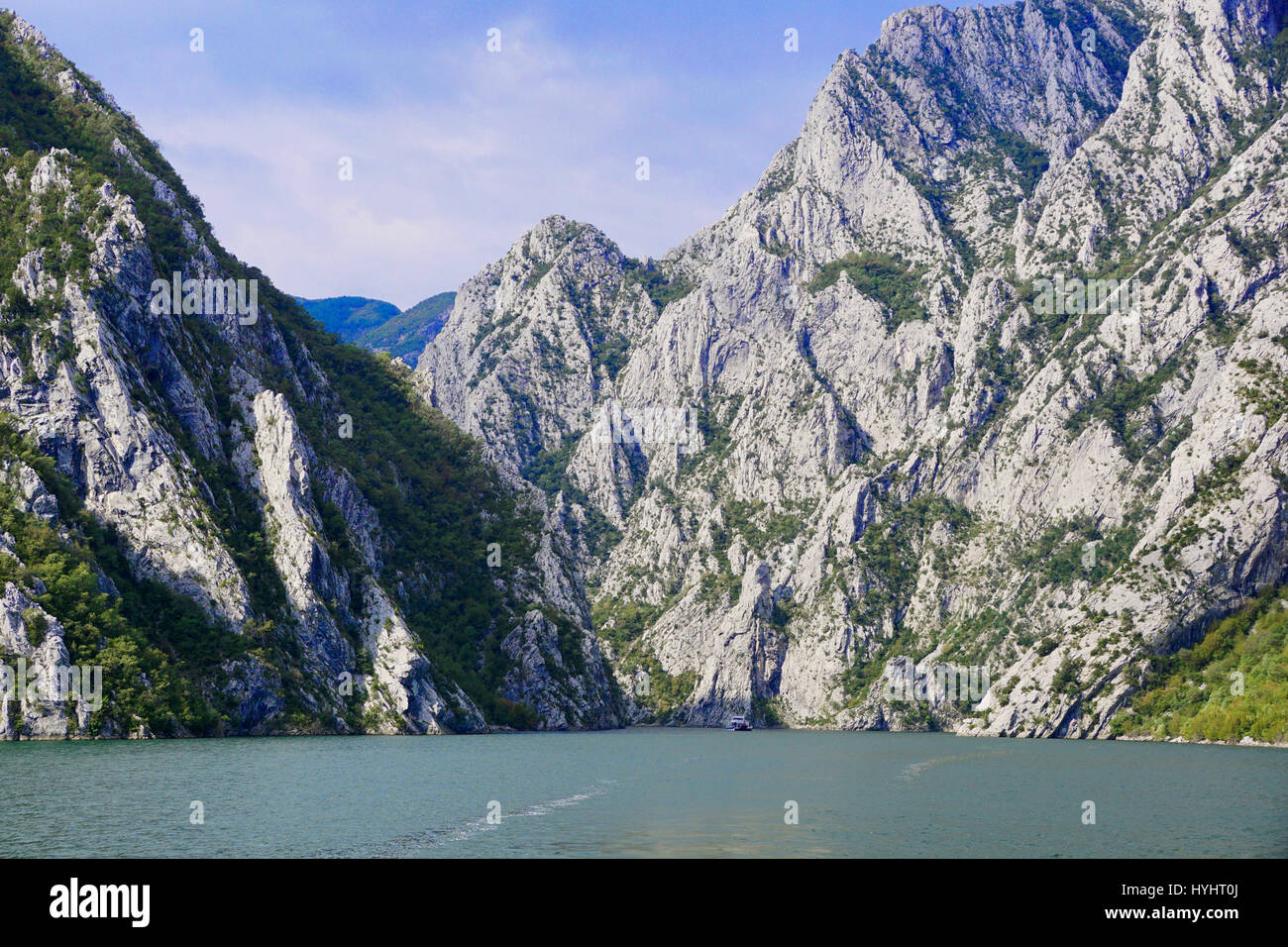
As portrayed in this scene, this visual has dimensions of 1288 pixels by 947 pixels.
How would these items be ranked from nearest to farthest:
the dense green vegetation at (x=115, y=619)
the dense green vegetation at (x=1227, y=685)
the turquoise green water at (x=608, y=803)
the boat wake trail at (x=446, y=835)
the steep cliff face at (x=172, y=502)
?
the boat wake trail at (x=446, y=835), the turquoise green water at (x=608, y=803), the dense green vegetation at (x=115, y=619), the steep cliff face at (x=172, y=502), the dense green vegetation at (x=1227, y=685)

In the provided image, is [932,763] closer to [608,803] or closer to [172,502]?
[608,803]

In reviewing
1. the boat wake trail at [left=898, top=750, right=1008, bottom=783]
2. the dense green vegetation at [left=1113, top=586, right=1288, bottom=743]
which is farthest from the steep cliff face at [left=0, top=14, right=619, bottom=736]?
the dense green vegetation at [left=1113, top=586, right=1288, bottom=743]

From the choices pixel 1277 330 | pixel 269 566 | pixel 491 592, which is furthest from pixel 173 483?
pixel 1277 330

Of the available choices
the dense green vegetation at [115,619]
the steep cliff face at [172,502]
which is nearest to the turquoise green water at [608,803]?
the dense green vegetation at [115,619]

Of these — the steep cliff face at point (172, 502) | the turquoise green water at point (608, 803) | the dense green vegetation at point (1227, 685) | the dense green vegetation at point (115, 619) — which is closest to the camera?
the turquoise green water at point (608, 803)

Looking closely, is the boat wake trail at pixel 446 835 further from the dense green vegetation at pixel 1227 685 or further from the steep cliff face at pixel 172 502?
the dense green vegetation at pixel 1227 685

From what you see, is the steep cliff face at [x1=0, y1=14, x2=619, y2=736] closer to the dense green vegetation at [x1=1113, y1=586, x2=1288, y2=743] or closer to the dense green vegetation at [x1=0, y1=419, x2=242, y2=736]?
the dense green vegetation at [x1=0, y1=419, x2=242, y2=736]

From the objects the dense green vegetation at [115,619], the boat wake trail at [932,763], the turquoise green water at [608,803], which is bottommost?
the boat wake trail at [932,763]
